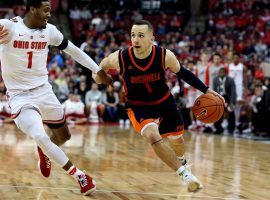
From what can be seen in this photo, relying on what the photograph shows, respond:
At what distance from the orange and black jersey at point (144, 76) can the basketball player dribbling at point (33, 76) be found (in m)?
0.25

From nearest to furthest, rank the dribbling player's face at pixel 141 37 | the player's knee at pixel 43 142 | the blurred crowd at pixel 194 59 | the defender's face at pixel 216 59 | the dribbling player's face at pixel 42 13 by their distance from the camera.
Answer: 1. the player's knee at pixel 43 142
2. the dribbling player's face at pixel 42 13
3. the dribbling player's face at pixel 141 37
4. the defender's face at pixel 216 59
5. the blurred crowd at pixel 194 59

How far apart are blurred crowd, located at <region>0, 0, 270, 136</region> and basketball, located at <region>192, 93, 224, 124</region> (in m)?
7.35

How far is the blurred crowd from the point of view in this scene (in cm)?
1483

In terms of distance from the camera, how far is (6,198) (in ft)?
18.4

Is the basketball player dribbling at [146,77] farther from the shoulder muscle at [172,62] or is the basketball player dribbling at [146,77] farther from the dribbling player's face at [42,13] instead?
the dribbling player's face at [42,13]

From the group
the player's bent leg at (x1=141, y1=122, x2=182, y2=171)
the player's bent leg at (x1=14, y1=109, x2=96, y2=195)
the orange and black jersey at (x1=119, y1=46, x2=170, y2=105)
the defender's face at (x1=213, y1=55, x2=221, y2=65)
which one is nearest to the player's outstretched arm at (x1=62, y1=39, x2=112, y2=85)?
the orange and black jersey at (x1=119, y1=46, x2=170, y2=105)

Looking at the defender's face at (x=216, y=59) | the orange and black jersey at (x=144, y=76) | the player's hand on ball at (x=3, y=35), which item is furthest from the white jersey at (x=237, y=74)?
the player's hand on ball at (x=3, y=35)

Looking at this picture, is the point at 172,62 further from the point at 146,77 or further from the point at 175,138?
the point at 175,138

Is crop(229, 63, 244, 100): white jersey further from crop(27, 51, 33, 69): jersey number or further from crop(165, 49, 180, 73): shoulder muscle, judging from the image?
crop(27, 51, 33, 69): jersey number

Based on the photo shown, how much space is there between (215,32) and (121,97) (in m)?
8.13

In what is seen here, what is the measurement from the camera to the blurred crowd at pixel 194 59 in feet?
48.6

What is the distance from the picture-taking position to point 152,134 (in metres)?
6.12

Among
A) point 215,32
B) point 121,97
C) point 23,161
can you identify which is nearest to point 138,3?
point 215,32

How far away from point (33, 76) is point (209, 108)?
1.88 metres
